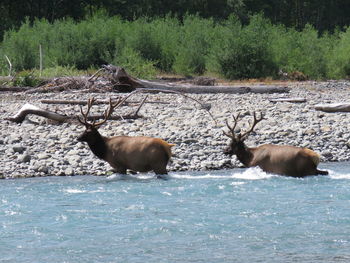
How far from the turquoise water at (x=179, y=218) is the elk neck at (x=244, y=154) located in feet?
0.56

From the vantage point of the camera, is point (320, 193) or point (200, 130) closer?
point (320, 193)

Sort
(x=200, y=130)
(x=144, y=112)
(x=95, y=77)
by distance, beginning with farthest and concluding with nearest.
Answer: (x=95, y=77)
(x=144, y=112)
(x=200, y=130)

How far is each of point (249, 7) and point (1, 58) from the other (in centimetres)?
2811

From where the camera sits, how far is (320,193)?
11.5 meters

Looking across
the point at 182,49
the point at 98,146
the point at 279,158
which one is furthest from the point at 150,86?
the point at 182,49

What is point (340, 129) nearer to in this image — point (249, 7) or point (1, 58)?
point (1, 58)

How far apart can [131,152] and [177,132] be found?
3.34m

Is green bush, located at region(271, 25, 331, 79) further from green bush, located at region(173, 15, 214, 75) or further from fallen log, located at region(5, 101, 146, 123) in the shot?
fallen log, located at region(5, 101, 146, 123)

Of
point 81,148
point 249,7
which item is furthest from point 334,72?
point 249,7

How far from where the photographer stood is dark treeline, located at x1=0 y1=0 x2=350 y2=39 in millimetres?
44875

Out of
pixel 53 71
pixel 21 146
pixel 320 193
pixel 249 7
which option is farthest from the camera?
pixel 249 7

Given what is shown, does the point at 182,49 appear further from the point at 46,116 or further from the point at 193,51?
the point at 46,116

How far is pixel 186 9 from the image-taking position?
164 feet

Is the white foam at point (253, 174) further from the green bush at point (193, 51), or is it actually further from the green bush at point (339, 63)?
the green bush at point (339, 63)
